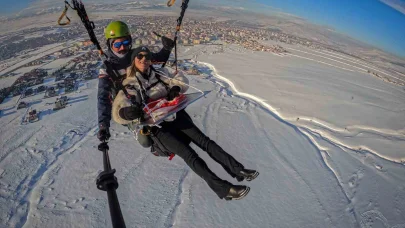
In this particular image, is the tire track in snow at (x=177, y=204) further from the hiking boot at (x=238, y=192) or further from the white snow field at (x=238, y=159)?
the hiking boot at (x=238, y=192)

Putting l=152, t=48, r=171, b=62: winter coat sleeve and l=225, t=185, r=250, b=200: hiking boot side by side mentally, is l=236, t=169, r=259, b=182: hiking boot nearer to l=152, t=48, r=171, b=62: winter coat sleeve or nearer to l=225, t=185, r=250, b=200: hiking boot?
l=225, t=185, r=250, b=200: hiking boot

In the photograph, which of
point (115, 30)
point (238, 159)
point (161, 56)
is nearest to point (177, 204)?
point (238, 159)

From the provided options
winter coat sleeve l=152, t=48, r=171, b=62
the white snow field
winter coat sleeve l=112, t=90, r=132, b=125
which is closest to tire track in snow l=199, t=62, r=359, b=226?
the white snow field

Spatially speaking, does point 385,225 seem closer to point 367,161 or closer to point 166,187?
point 367,161

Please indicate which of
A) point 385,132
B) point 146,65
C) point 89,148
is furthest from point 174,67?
point 385,132

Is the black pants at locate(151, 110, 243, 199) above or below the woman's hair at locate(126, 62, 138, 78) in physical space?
below

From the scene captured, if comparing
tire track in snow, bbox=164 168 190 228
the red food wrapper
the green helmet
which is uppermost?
the green helmet

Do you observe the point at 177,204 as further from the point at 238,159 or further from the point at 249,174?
the point at 249,174
